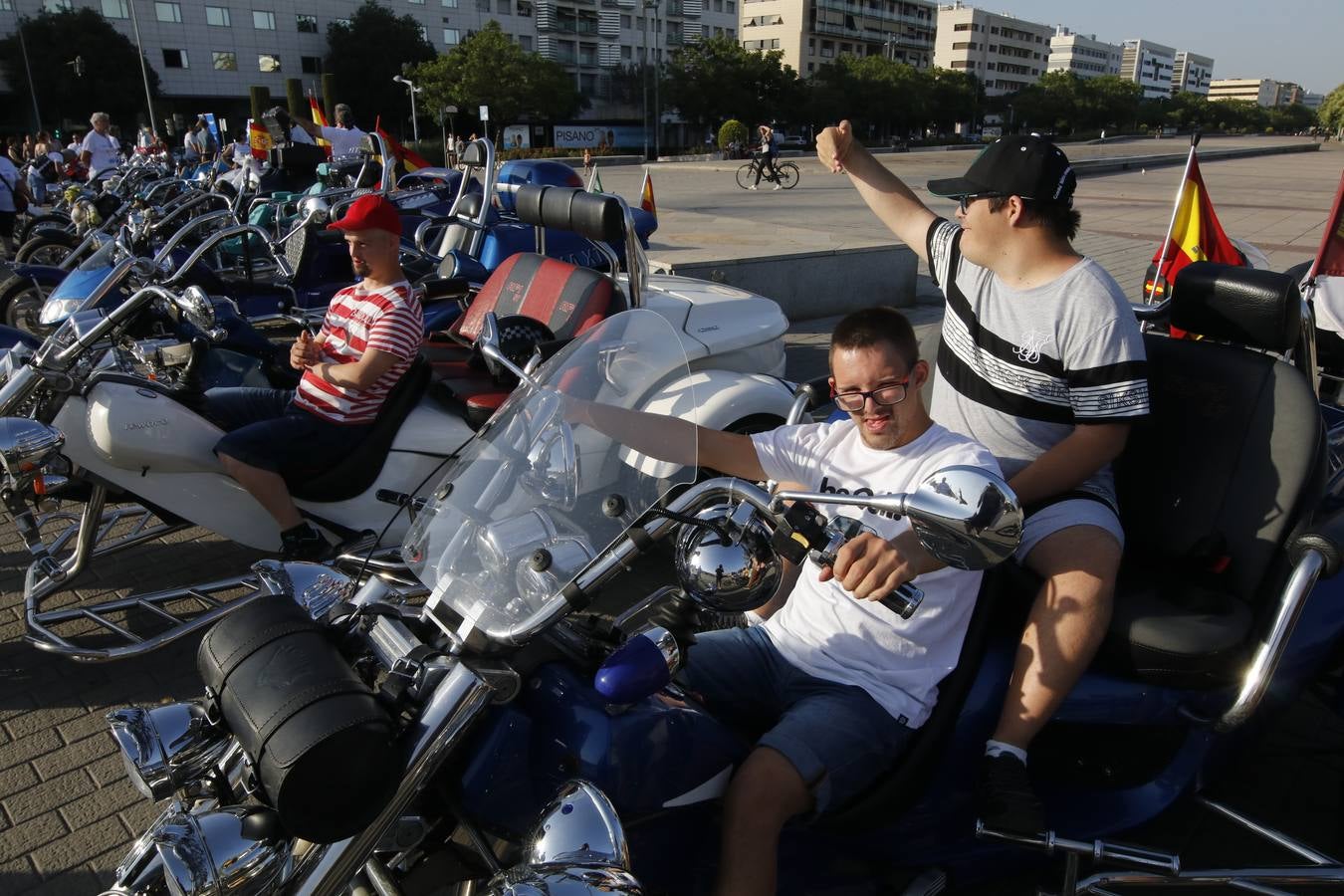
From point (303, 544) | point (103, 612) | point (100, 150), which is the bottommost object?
point (103, 612)

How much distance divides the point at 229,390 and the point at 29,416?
78 cm

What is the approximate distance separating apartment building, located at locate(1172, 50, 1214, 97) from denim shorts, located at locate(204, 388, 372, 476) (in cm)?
20369

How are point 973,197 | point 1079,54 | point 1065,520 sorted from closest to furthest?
point 1065,520, point 973,197, point 1079,54

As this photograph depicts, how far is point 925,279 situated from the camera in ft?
36.0

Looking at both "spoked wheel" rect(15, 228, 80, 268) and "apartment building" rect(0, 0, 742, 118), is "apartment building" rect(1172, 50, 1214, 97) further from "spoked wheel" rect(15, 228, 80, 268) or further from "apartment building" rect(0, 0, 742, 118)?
"spoked wheel" rect(15, 228, 80, 268)

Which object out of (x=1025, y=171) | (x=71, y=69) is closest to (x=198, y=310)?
(x=1025, y=171)

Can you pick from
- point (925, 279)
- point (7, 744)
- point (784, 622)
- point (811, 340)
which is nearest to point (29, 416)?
point (7, 744)

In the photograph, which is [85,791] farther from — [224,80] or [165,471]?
[224,80]

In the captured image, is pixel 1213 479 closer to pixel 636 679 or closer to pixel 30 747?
pixel 636 679

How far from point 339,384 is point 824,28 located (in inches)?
4463

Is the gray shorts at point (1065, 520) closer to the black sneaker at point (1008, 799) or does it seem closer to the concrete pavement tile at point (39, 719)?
the black sneaker at point (1008, 799)

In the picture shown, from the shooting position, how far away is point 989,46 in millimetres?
128250

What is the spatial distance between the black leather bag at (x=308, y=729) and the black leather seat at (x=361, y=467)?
2.13 metres

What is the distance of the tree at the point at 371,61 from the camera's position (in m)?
61.7
